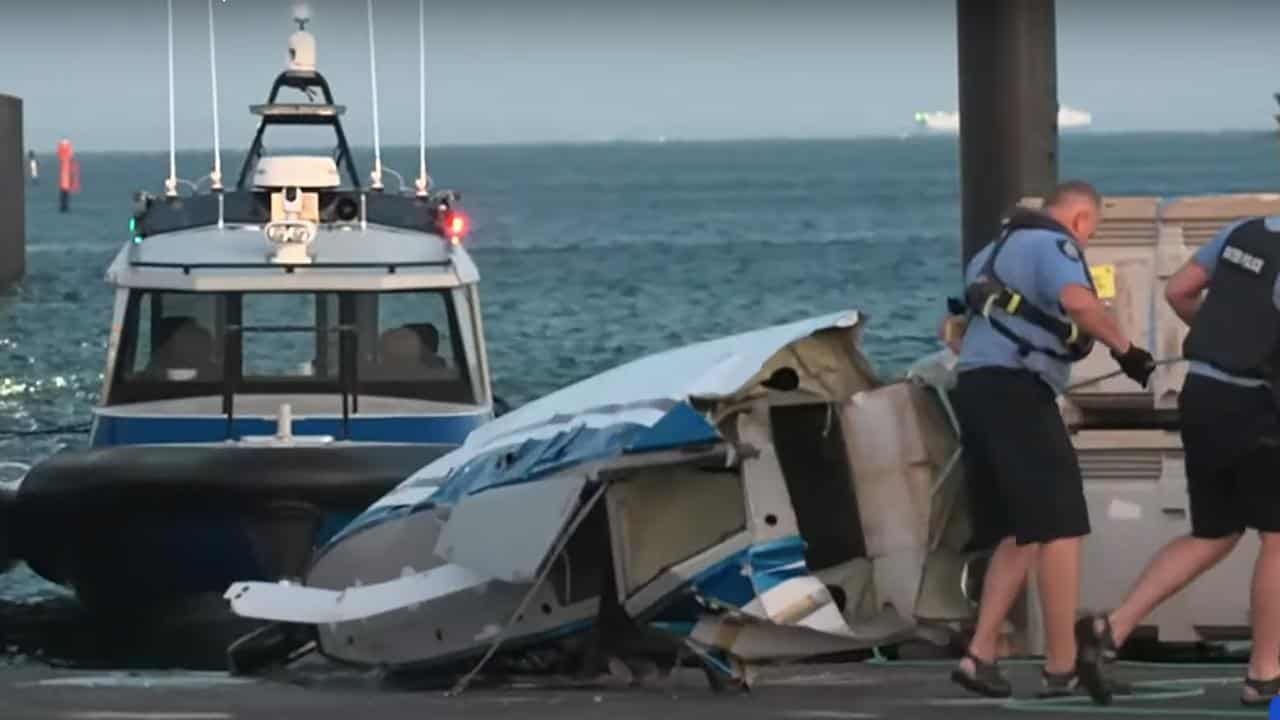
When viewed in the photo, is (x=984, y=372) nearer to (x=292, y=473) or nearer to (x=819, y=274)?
(x=292, y=473)

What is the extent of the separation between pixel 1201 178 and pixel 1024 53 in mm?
127816

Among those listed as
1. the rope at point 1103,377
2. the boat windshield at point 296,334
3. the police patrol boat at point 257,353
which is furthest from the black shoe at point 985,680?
the boat windshield at point 296,334

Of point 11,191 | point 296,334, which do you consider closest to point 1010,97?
point 296,334

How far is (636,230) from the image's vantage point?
9475cm

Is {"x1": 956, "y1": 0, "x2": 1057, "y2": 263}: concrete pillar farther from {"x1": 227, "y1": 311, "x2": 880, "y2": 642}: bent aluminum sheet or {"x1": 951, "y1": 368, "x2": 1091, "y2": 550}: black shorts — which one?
{"x1": 951, "y1": 368, "x2": 1091, "y2": 550}: black shorts

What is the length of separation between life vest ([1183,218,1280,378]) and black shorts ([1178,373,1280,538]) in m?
0.09

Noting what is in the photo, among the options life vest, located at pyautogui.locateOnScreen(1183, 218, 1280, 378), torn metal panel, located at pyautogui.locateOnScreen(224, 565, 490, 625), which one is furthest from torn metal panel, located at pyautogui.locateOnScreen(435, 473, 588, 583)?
life vest, located at pyautogui.locateOnScreen(1183, 218, 1280, 378)

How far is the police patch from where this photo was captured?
333 inches

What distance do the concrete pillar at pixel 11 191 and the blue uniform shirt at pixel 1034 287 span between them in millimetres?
50616

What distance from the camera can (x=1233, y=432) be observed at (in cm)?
842

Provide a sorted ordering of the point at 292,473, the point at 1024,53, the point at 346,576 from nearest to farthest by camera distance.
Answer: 1. the point at 346,576
2. the point at 1024,53
3. the point at 292,473

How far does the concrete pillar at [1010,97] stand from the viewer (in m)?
11.4

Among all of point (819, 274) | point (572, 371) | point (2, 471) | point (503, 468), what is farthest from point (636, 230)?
point (503, 468)

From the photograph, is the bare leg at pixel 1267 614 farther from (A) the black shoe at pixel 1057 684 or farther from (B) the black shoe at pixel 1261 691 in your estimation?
(A) the black shoe at pixel 1057 684
